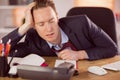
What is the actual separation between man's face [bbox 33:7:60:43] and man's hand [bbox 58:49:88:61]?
109 millimetres

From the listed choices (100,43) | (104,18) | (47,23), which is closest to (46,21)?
(47,23)

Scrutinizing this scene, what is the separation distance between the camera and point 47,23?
1576 mm

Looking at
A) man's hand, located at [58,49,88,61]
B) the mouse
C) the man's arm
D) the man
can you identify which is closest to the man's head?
the man

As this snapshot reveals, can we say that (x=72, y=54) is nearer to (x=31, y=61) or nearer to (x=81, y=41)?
(x=81, y=41)

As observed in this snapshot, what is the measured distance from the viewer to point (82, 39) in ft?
5.64

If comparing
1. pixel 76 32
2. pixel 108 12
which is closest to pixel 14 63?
pixel 76 32

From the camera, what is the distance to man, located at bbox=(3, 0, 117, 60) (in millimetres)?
1596

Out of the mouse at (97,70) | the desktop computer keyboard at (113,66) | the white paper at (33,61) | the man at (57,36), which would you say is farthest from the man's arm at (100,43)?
the white paper at (33,61)

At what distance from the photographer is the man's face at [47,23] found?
62.0 inches

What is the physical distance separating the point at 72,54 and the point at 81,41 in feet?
0.56

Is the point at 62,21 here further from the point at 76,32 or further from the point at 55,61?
the point at 55,61

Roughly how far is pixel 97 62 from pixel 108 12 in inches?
25.6

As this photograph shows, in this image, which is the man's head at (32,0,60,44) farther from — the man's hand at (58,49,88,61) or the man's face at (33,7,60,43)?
the man's hand at (58,49,88,61)

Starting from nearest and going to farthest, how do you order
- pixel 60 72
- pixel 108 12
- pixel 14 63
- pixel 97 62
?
pixel 60 72, pixel 14 63, pixel 97 62, pixel 108 12
